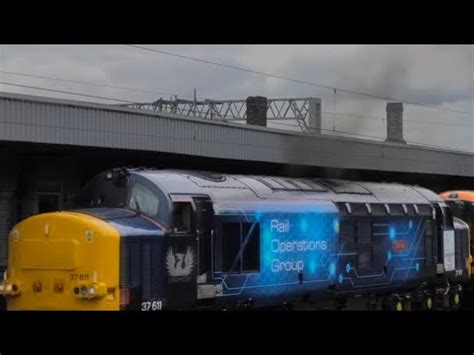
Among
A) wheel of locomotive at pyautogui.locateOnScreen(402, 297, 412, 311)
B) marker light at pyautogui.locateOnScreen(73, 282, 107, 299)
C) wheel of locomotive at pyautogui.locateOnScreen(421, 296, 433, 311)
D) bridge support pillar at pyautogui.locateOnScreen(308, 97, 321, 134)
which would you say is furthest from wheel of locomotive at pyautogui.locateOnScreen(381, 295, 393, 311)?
bridge support pillar at pyautogui.locateOnScreen(308, 97, 321, 134)

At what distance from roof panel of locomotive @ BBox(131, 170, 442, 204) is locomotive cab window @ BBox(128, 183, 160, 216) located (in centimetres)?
17

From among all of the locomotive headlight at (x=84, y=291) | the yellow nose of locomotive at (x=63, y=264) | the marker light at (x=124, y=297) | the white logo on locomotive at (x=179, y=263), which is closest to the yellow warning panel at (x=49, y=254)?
the yellow nose of locomotive at (x=63, y=264)

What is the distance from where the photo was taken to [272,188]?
12.5 metres

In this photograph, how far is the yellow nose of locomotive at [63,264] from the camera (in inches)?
370

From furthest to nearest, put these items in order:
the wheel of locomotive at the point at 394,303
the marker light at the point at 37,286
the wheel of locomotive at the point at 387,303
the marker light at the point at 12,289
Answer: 1. the wheel of locomotive at the point at 394,303
2. the wheel of locomotive at the point at 387,303
3. the marker light at the point at 12,289
4. the marker light at the point at 37,286

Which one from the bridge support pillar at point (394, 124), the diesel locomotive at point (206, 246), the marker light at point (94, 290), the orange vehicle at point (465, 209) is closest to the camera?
the marker light at point (94, 290)

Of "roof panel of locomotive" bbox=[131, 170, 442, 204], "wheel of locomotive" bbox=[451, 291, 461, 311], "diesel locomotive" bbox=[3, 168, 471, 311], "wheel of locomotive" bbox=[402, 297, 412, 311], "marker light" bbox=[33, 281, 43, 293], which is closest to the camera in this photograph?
"diesel locomotive" bbox=[3, 168, 471, 311]

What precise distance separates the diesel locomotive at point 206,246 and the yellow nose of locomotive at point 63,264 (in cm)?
1

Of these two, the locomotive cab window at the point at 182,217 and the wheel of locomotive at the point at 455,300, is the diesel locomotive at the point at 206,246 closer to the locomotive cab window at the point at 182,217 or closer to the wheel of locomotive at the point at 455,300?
the locomotive cab window at the point at 182,217

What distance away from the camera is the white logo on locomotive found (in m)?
10.1

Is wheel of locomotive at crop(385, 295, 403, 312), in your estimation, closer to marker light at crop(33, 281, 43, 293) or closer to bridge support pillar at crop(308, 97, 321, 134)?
marker light at crop(33, 281, 43, 293)

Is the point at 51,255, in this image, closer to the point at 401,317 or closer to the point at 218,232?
the point at 218,232

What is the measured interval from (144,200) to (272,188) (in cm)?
279

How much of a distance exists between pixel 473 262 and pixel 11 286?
1388 cm
